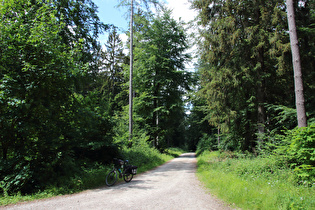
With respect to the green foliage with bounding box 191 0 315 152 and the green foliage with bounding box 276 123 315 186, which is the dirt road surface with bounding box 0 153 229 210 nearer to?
the green foliage with bounding box 276 123 315 186

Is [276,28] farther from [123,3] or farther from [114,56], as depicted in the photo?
[114,56]

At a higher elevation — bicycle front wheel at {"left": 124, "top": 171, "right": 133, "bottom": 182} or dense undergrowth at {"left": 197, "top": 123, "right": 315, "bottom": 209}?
dense undergrowth at {"left": 197, "top": 123, "right": 315, "bottom": 209}

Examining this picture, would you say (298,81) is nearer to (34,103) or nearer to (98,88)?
(34,103)

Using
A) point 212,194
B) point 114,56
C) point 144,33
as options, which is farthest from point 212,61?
point 114,56

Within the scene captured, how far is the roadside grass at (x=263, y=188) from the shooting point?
13.6 ft

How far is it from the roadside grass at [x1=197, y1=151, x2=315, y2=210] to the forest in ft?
1.77

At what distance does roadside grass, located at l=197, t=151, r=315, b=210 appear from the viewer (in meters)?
4.15

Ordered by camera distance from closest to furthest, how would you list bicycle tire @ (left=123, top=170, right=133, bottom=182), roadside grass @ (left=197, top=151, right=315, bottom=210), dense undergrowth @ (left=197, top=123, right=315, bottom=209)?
roadside grass @ (left=197, top=151, right=315, bottom=210) < dense undergrowth @ (left=197, top=123, right=315, bottom=209) < bicycle tire @ (left=123, top=170, right=133, bottom=182)

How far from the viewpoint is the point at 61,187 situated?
5906 millimetres

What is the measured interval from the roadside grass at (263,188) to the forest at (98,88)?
54 centimetres

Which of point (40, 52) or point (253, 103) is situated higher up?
point (40, 52)

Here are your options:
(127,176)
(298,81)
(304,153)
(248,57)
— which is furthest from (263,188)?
(248,57)

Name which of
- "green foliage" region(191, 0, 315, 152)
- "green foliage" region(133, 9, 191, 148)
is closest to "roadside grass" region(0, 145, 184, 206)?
"green foliage" region(191, 0, 315, 152)

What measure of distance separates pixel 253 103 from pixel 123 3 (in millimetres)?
12318
